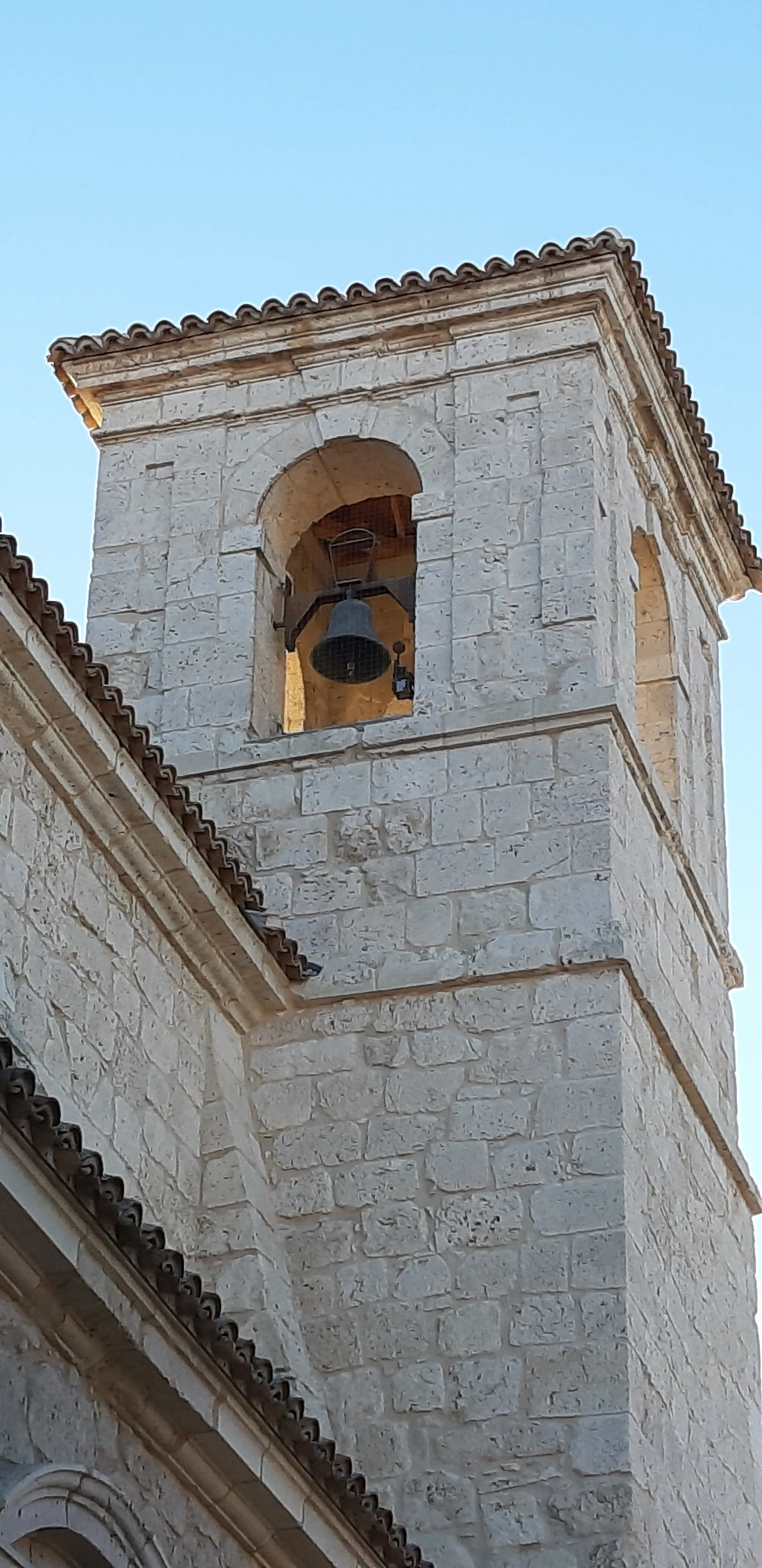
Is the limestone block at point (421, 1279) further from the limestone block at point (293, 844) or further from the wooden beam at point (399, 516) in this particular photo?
the wooden beam at point (399, 516)

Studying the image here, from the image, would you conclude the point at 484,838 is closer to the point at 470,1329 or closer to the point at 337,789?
the point at 337,789

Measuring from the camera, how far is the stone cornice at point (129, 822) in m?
8.79

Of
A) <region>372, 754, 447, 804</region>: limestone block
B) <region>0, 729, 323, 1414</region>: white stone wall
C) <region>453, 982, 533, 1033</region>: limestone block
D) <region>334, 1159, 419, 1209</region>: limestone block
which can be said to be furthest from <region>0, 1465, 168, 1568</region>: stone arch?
<region>372, 754, 447, 804</region>: limestone block

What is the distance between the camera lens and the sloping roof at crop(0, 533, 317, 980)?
8.52m

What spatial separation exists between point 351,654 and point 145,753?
2611 millimetres

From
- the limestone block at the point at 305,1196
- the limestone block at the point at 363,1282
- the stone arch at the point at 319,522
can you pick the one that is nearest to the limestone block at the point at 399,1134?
the limestone block at the point at 305,1196

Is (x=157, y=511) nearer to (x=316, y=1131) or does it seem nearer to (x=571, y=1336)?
(x=316, y=1131)

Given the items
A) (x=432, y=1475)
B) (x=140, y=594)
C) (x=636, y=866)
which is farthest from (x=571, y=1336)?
(x=140, y=594)

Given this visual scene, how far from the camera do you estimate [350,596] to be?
12164 mm

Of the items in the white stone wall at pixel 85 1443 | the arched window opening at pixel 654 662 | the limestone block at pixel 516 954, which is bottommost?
the white stone wall at pixel 85 1443

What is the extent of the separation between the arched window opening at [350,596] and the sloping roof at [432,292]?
964 millimetres

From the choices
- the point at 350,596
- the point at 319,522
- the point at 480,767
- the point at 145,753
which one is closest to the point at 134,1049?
the point at 145,753

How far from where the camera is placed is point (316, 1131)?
33.3 ft

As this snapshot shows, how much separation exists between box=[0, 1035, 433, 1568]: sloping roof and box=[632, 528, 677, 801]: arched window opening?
517 cm
